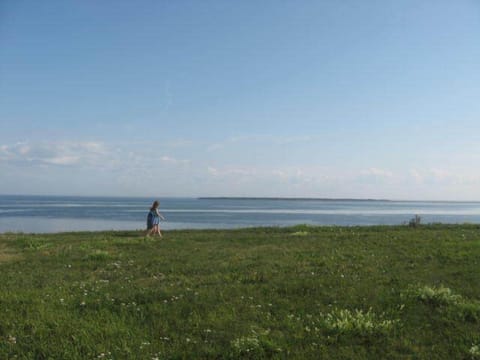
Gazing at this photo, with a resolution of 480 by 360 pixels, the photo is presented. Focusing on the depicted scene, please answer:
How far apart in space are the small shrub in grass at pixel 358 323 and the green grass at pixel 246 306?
0.08 ft

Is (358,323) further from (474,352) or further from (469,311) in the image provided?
(469,311)

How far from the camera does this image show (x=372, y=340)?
722cm

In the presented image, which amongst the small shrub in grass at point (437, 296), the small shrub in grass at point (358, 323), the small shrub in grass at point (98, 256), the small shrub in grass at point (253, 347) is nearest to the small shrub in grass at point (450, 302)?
the small shrub in grass at point (437, 296)

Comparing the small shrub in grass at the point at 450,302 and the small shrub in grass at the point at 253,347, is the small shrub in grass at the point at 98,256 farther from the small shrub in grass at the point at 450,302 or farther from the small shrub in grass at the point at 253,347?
the small shrub in grass at the point at 450,302

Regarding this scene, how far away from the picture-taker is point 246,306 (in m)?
8.98

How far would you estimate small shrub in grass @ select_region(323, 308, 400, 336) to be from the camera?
24.5 ft

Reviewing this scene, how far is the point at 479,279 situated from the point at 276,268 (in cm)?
552

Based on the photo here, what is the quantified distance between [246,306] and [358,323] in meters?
2.43

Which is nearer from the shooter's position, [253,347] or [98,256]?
[253,347]

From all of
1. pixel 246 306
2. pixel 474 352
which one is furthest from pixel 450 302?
pixel 246 306

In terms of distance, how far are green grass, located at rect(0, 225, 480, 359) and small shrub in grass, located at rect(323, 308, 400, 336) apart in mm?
24

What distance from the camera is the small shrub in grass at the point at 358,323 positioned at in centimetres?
748

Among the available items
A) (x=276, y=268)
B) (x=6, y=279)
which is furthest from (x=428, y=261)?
(x=6, y=279)

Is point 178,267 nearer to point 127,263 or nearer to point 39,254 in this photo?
point 127,263
